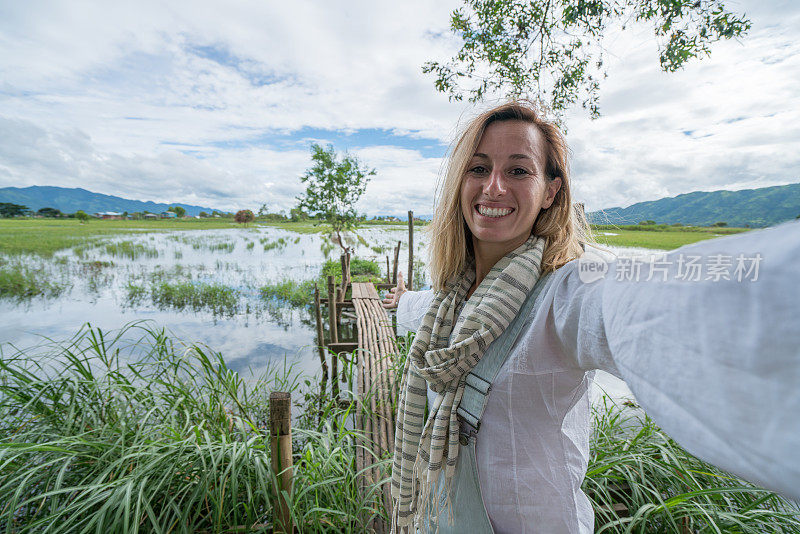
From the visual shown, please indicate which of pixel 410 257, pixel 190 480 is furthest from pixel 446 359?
pixel 410 257

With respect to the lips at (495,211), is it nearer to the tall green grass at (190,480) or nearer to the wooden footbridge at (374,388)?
the tall green grass at (190,480)

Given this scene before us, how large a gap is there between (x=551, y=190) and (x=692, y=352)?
2.67ft

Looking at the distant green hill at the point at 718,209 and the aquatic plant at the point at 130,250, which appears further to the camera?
the aquatic plant at the point at 130,250

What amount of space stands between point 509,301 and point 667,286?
0.44 metres

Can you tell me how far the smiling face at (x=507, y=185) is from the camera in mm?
1103

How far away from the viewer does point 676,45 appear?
365cm

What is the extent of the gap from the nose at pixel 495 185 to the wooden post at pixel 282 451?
144cm

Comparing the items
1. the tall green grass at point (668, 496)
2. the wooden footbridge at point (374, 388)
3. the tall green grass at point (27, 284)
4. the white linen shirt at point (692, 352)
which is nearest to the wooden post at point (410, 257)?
the wooden footbridge at point (374, 388)

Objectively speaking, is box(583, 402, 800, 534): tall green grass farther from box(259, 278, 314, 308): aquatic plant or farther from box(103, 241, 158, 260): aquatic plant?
box(103, 241, 158, 260): aquatic plant

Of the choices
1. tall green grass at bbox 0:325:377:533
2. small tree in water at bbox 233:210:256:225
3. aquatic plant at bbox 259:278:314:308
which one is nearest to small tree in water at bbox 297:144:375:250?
aquatic plant at bbox 259:278:314:308

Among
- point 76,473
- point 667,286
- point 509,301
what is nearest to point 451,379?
point 509,301

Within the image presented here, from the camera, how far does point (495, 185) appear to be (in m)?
1.10

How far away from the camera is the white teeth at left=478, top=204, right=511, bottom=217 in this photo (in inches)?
43.6

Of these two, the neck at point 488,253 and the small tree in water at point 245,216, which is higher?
the small tree in water at point 245,216
